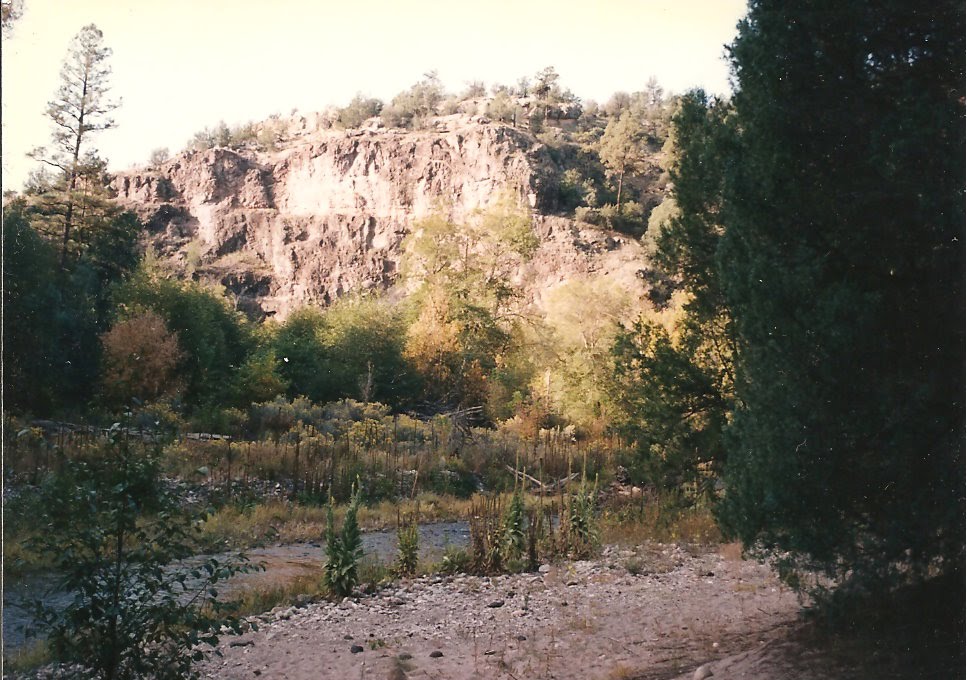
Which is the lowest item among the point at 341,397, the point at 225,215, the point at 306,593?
the point at 306,593

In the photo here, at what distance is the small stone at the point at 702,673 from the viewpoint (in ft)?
10.5

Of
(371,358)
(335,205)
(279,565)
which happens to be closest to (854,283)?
(279,565)

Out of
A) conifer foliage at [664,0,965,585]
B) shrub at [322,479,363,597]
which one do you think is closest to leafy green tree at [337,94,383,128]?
shrub at [322,479,363,597]

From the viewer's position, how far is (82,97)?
20.2ft

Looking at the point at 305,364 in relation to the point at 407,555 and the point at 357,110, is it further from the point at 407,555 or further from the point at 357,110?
the point at 357,110

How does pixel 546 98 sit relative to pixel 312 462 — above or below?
above

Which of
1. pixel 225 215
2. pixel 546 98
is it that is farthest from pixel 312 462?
pixel 225 215

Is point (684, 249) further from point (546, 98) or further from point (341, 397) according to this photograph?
point (546, 98)

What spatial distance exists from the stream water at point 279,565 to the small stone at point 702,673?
2.26m

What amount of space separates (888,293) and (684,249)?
2.76 metres

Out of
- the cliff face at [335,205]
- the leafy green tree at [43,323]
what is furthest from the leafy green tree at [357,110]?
the leafy green tree at [43,323]

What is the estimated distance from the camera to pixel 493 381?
18.3 metres

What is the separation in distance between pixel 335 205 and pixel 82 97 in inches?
1137

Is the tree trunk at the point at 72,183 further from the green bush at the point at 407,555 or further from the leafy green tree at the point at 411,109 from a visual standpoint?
the leafy green tree at the point at 411,109
